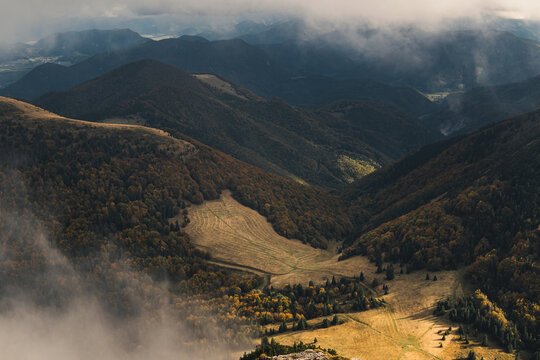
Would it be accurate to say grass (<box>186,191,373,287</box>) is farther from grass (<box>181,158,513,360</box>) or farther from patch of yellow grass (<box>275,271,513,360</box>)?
patch of yellow grass (<box>275,271,513,360</box>)

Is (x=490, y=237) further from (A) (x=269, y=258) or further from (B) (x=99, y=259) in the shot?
(B) (x=99, y=259)

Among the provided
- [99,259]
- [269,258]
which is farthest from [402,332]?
[99,259]

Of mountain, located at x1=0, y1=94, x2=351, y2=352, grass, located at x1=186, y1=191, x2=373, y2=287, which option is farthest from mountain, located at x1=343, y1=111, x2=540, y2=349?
mountain, located at x1=0, y1=94, x2=351, y2=352

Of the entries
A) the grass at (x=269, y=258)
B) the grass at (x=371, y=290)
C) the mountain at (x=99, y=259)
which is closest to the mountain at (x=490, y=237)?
the grass at (x=371, y=290)

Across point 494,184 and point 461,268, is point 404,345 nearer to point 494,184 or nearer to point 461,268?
point 461,268

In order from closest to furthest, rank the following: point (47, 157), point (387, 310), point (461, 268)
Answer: point (387, 310) → point (461, 268) → point (47, 157)

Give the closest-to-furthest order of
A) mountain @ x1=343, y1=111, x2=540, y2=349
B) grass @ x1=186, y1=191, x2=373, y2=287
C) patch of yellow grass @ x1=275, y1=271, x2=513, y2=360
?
patch of yellow grass @ x1=275, y1=271, x2=513, y2=360 → mountain @ x1=343, y1=111, x2=540, y2=349 → grass @ x1=186, y1=191, x2=373, y2=287

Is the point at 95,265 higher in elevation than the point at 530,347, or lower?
Result: lower

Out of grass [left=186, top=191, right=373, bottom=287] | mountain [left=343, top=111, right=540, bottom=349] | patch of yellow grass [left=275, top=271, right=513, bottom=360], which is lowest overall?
grass [left=186, top=191, right=373, bottom=287]

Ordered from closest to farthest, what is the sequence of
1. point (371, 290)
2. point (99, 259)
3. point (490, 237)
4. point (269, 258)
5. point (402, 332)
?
point (402, 332)
point (371, 290)
point (490, 237)
point (99, 259)
point (269, 258)

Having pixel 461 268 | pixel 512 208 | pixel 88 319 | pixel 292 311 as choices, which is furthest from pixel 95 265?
pixel 512 208

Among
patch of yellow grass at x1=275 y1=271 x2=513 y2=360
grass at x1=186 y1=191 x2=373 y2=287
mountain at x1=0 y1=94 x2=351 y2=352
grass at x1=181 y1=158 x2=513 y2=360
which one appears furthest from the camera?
grass at x1=186 y1=191 x2=373 y2=287
